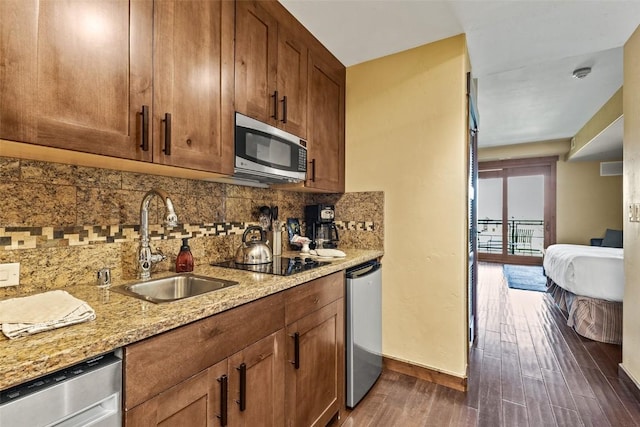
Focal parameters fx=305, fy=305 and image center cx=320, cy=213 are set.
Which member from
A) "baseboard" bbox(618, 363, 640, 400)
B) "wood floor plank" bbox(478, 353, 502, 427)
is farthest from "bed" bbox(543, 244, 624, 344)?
"wood floor plank" bbox(478, 353, 502, 427)

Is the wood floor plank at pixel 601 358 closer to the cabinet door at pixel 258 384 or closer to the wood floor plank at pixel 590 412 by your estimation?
the wood floor plank at pixel 590 412

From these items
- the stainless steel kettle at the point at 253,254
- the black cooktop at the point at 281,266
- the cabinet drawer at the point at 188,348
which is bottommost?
the cabinet drawer at the point at 188,348

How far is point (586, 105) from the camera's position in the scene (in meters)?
4.11

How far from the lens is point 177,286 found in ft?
4.94

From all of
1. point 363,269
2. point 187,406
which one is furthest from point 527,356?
point 187,406

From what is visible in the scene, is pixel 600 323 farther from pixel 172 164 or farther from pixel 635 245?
pixel 172 164

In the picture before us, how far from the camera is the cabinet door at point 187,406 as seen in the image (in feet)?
2.76

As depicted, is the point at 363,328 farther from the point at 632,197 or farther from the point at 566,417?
the point at 632,197

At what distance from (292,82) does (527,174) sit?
6772mm

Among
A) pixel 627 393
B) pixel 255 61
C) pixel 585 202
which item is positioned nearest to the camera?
pixel 255 61

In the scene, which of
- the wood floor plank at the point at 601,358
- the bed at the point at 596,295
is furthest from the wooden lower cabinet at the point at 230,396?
the bed at the point at 596,295

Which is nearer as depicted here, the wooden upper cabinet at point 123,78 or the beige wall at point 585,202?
the wooden upper cabinet at point 123,78

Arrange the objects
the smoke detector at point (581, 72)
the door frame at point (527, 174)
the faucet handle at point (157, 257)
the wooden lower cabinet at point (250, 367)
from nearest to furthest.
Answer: the wooden lower cabinet at point (250, 367)
the faucet handle at point (157, 257)
the smoke detector at point (581, 72)
the door frame at point (527, 174)

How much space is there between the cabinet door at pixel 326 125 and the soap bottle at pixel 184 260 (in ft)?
3.02
